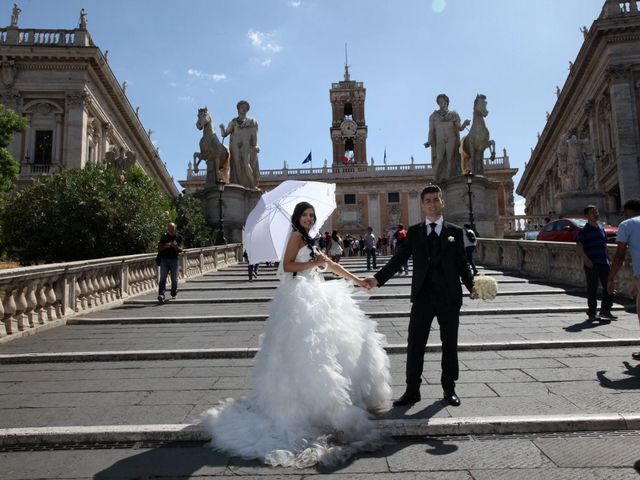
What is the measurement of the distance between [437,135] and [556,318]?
16.2 meters

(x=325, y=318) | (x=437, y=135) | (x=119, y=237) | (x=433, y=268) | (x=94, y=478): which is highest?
(x=437, y=135)

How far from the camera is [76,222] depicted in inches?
528

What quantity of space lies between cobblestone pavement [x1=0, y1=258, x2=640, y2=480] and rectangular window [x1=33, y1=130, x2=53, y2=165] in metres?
28.8

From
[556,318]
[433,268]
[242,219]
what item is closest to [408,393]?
[433,268]

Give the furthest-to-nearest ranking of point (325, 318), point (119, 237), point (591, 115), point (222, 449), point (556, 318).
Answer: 1. point (591, 115)
2. point (119, 237)
3. point (556, 318)
4. point (325, 318)
5. point (222, 449)

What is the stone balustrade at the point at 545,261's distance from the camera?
28.7ft

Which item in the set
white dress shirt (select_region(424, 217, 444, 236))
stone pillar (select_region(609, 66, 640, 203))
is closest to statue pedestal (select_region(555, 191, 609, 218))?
stone pillar (select_region(609, 66, 640, 203))

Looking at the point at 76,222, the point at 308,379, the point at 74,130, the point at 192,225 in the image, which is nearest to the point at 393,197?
the point at 74,130

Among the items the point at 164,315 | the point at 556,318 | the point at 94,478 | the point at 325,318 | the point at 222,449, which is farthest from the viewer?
the point at 164,315

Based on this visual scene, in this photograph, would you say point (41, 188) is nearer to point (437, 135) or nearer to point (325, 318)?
point (325, 318)

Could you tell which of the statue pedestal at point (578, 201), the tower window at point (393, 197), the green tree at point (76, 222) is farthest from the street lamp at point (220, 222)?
the tower window at point (393, 197)

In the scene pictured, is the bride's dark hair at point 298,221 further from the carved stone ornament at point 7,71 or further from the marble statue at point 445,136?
the carved stone ornament at point 7,71

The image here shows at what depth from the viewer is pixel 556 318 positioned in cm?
708

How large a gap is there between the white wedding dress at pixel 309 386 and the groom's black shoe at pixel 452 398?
530mm
